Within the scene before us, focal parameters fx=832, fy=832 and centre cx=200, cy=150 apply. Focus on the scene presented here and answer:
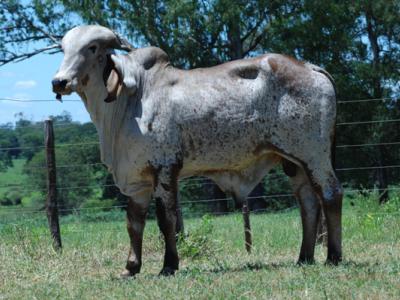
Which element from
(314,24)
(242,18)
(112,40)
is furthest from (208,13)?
(112,40)

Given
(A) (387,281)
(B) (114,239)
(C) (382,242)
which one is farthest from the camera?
(B) (114,239)

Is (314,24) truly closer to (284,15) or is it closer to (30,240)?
(284,15)

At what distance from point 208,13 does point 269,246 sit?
52.2 feet

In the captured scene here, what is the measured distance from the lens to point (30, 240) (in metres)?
→ 10.3

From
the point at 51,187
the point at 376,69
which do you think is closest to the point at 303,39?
the point at 376,69

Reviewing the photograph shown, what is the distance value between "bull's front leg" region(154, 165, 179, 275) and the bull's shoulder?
113cm

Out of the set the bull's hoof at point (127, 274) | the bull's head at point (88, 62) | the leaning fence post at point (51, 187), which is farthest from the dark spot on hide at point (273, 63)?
the leaning fence post at point (51, 187)

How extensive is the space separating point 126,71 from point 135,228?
5.05 feet

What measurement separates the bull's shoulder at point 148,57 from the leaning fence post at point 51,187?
122 inches

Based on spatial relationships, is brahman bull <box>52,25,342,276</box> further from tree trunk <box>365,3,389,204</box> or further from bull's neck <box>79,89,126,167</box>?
tree trunk <box>365,3,389,204</box>

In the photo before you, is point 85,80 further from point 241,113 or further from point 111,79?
point 241,113

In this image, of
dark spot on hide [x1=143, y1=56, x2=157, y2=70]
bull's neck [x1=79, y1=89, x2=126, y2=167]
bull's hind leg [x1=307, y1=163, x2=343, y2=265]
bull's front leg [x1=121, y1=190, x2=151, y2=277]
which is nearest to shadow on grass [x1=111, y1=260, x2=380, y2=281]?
bull's front leg [x1=121, y1=190, x2=151, y2=277]

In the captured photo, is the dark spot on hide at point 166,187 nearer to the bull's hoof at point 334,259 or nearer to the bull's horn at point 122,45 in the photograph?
the bull's horn at point 122,45

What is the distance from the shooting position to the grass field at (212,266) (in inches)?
253
